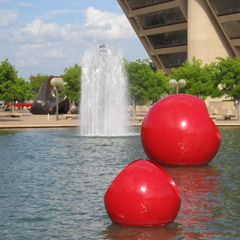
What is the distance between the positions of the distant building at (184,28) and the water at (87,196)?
5980 cm

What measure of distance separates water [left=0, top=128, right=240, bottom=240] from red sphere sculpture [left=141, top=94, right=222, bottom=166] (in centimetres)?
42

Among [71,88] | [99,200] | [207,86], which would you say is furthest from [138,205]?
[71,88]

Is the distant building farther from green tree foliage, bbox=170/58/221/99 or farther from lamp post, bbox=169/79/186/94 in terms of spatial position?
lamp post, bbox=169/79/186/94

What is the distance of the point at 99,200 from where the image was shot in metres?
10.7

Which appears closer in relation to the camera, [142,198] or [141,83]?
[142,198]

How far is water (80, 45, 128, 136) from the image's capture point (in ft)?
108

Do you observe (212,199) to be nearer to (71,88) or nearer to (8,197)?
(8,197)

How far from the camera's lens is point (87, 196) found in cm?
1118

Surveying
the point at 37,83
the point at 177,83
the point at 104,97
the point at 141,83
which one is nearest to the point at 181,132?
the point at 104,97

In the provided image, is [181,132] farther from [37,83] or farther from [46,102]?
[37,83]

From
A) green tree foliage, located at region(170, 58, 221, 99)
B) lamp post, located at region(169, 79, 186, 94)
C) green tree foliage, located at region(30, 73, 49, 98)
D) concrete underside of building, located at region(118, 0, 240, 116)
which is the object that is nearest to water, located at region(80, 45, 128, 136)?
lamp post, located at region(169, 79, 186, 94)

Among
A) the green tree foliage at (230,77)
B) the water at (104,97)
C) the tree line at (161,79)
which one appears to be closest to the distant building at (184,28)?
the tree line at (161,79)

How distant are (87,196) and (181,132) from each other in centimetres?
442

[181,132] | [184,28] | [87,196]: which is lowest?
[87,196]
